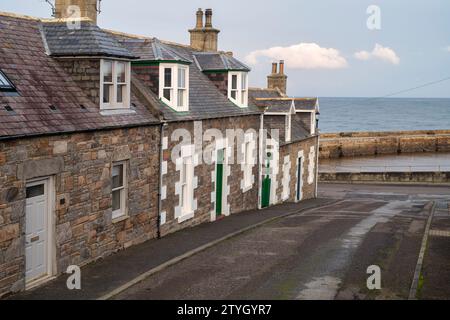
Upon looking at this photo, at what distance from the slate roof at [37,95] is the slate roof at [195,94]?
120 inches

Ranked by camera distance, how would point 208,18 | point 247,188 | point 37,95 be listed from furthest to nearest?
point 208,18 → point 247,188 → point 37,95

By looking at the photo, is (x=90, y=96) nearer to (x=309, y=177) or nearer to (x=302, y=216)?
(x=302, y=216)

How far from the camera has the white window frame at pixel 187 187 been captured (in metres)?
19.1

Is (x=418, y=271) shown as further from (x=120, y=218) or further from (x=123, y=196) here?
(x=123, y=196)

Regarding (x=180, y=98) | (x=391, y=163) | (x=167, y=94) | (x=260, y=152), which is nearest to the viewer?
(x=167, y=94)

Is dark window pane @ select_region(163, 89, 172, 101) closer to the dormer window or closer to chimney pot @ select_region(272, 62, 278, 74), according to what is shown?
the dormer window

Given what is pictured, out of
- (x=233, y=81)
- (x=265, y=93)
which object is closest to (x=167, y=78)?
(x=233, y=81)

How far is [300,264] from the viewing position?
14.0 metres

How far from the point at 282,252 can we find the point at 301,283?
3146 mm

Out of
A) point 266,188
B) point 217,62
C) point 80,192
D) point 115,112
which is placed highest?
point 217,62

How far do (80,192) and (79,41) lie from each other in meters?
4.04

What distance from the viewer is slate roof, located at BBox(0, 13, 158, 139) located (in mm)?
11789

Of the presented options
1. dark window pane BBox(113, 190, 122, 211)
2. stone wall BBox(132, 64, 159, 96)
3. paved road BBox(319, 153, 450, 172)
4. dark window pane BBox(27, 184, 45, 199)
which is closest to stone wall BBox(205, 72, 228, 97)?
stone wall BBox(132, 64, 159, 96)

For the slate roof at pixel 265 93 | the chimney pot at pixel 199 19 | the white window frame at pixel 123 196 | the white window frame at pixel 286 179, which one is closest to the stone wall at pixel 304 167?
the white window frame at pixel 286 179
